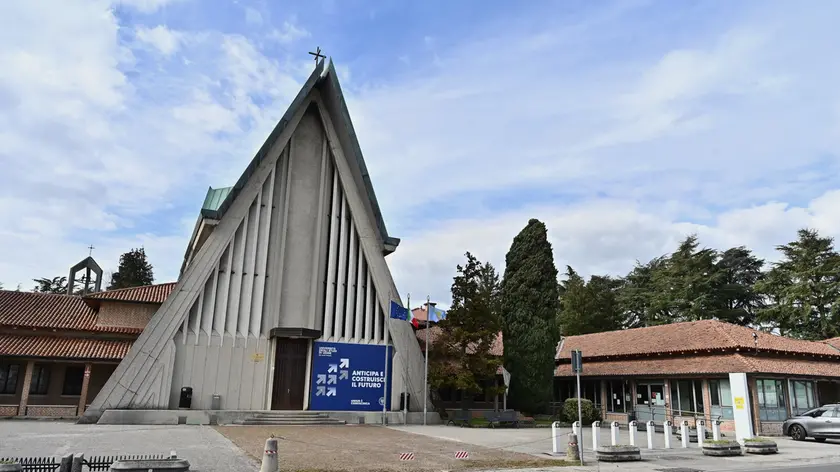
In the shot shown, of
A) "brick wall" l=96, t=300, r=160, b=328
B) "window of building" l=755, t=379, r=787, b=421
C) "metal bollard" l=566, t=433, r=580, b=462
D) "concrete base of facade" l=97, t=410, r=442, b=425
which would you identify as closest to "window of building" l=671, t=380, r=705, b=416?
"window of building" l=755, t=379, r=787, b=421

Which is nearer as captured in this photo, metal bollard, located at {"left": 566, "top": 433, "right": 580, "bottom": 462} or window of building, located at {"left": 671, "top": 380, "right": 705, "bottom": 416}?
metal bollard, located at {"left": 566, "top": 433, "right": 580, "bottom": 462}

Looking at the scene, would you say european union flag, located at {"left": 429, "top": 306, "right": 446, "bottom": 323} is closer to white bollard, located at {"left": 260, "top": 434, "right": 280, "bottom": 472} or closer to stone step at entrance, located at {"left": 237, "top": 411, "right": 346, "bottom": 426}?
stone step at entrance, located at {"left": 237, "top": 411, "right": 346, "bottom": 426}

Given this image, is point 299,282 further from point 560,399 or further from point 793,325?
point 793,325

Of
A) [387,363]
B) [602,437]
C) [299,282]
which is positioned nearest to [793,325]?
[602,437]

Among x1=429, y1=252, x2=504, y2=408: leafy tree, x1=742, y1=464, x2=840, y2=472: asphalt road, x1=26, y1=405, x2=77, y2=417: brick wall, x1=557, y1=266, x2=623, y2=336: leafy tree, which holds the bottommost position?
x1=742, y1=464, x2=840, y2=472: asphalt road

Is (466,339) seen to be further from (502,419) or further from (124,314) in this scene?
(124,314)

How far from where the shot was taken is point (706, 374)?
25312 mm

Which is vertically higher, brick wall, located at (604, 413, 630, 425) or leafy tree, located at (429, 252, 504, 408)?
leafy tree, located at (429, 252, 504, 408)

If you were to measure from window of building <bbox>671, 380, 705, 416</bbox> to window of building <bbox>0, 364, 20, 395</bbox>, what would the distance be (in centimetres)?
3000

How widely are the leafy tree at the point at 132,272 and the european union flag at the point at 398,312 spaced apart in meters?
44.6

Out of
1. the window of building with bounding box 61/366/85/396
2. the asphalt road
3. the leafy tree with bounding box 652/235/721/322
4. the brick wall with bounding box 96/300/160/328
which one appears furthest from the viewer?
the leafy tree with bounding box 652/235/721/322

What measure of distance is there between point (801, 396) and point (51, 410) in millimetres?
34060

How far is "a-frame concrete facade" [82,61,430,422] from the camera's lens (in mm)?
23828

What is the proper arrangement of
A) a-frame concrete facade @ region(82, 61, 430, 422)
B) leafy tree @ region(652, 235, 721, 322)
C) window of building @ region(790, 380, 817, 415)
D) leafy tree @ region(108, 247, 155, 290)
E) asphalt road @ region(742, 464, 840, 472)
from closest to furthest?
asphalt road @ region(742, 464, 840, 472) < a-frame concrete facade @ region(82, 61, 430, 422) < window of building @ region(790, 380, 817, 415) < leafy tree @ region(652, 235, 721, 322) < leafy tree @ region(108, 247, 155, 290)
